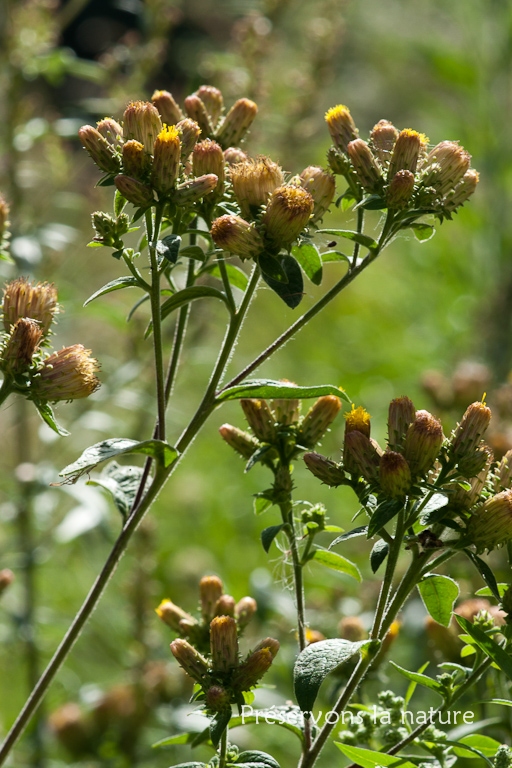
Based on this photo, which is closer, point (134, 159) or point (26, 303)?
point (134, 159)

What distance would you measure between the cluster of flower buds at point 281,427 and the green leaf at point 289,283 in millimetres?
263

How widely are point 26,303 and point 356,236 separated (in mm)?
674

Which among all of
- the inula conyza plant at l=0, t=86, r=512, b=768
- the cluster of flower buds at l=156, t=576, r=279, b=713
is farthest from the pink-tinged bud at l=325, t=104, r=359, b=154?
the cluster of flower buds at l=156, t=576, r=279, b=713

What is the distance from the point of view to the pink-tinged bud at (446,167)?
5.26 feet

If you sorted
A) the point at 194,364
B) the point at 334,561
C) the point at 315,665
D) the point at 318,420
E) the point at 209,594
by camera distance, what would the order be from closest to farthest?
the point at 315,665, the point at 334,561, the point at 318,420, the point at 209,594, the point at 194,364

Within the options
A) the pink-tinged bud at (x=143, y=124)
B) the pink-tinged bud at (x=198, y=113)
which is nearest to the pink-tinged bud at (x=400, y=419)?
the pink-tinged bud at (x=143, y=124)

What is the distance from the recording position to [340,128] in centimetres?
178

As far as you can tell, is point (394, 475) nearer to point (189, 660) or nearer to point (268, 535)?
point (268, 535)

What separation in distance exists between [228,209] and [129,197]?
236 millimetres

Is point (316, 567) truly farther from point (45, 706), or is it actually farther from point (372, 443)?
point (372, 443)

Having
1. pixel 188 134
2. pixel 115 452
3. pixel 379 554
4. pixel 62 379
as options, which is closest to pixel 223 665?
pixel 379 554

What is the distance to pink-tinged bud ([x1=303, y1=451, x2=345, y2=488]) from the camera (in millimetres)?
1516

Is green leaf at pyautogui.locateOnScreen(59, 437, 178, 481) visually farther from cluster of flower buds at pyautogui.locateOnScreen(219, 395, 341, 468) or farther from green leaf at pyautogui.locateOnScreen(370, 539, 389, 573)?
green leaf at pyautogui.locateOnScreen(370, 539, 389, 573)

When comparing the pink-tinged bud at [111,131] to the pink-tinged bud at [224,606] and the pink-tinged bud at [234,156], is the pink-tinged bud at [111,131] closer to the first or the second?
the pink-tinged bud at [234,156]
